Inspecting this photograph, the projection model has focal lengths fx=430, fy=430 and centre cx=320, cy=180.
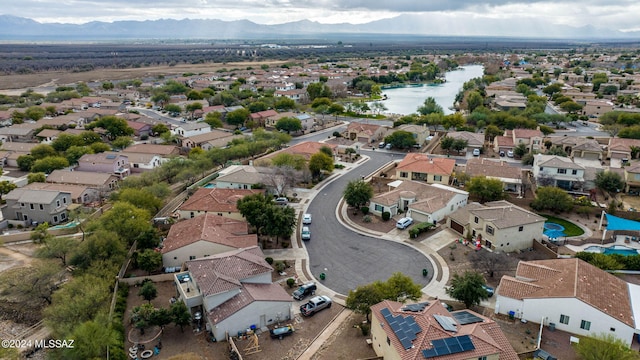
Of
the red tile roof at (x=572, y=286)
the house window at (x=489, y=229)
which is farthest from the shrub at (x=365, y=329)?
the house window at (x=489, y=229)

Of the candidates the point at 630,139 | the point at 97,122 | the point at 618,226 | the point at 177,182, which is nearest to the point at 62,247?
the point at 177,182

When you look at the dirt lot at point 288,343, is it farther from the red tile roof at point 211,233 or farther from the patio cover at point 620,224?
the patio cover at point 620,224

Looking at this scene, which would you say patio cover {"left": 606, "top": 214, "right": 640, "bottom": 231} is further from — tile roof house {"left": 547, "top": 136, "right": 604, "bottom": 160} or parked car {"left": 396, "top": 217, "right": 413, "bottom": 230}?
tile roof house {"left": 547, "top": 136, "right": 604, "bottom": 160}

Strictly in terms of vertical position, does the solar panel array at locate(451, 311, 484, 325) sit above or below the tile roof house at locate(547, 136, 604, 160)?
below

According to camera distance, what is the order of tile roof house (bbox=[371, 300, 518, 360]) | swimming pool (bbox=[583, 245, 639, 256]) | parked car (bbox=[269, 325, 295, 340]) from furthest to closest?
swimming pool (bbox=[583, 245, 639, 256]), parked car (bbox=[269, 325, 295, 340]), tile roof house (bbox=[371, 300, 518, 360])

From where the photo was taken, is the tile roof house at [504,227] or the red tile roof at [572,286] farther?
the tile roof house at [504,227]

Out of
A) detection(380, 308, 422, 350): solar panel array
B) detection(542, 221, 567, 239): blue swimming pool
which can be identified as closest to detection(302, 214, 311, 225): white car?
detection(380, 308, 422, 350): solar panel array

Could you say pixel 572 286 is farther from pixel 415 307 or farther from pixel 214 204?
pixel 214 204
